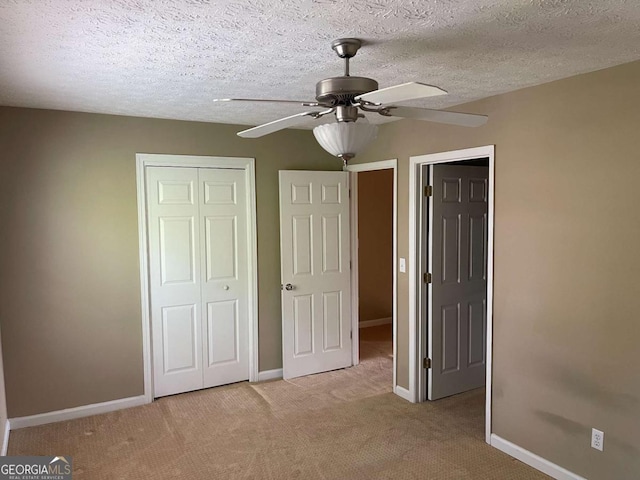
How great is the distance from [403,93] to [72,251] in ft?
9.83

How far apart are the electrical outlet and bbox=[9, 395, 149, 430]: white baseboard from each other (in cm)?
320

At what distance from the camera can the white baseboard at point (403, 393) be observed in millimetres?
4039

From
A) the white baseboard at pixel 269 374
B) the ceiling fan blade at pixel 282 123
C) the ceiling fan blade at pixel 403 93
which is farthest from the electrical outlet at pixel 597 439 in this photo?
the white baseboard at pixel 269 374

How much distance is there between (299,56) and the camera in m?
2.26

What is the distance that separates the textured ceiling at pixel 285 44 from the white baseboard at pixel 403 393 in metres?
2.41

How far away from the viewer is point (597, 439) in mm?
2656

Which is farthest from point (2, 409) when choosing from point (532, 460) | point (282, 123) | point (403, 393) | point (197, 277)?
point (532, 460)

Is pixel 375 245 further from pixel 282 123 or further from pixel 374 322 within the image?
pixel 282 123

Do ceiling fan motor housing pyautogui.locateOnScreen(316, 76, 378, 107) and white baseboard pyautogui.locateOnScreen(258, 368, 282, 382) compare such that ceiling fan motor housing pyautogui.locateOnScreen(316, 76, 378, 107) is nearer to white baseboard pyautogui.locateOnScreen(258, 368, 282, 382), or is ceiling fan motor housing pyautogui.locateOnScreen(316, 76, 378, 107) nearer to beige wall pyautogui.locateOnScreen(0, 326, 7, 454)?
beige wall pyautogui.locateOnScreen(0, 326, 7, 454)

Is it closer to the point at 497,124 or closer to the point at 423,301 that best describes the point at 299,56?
the point at 497,124

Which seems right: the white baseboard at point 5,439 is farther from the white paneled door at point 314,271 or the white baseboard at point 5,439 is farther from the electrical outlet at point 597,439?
the electrical outlet at point 597,439

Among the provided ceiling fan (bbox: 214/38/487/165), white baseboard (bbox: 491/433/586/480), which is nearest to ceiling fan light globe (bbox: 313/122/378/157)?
ceiling fan (bbox: 214/38/487/165)

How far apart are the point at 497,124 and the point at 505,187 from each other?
0.41 meters

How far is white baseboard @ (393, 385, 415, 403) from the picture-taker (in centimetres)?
404
